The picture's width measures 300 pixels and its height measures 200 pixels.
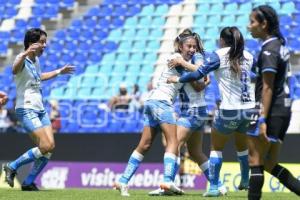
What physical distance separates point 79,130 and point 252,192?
11320 millimetres

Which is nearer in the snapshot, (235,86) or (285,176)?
(285,176)

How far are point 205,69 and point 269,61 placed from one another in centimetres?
183

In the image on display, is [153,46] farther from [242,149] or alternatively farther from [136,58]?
[242,149]

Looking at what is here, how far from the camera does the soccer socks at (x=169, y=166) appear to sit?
32.6 feet

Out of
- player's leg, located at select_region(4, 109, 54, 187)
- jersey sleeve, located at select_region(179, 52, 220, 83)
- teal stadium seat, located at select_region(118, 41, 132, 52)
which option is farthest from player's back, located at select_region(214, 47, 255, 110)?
teal stadium seat, located at select_region(118, 41, 132, 52)

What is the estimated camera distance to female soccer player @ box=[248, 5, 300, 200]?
7211 millimetres

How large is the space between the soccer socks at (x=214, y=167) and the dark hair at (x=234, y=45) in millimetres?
1173

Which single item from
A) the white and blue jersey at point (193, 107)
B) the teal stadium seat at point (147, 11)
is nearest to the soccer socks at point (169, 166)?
the white and blue jersey at point (193, 107)

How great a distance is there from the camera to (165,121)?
33.1 feet

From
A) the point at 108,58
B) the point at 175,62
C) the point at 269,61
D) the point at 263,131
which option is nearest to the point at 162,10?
the point at 108,58

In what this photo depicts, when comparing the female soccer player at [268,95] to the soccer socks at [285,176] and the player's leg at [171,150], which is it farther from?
the player's leg at [171,150]

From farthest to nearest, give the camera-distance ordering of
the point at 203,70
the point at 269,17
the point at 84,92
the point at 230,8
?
the point at 230,8
the point at 84,92
the point at 203,70
the point at 269,17

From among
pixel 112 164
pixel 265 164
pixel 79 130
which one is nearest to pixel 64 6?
pixel 79 130

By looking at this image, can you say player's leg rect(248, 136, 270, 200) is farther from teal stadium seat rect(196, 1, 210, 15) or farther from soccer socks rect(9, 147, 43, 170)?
teal stadium seat rect(196, 1, 210, 15)
